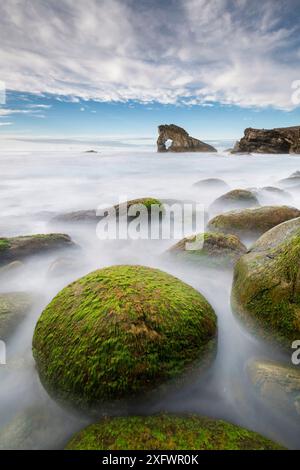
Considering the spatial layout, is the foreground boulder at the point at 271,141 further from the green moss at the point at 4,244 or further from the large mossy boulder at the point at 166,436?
the large mossy boulder at the point at 166,436

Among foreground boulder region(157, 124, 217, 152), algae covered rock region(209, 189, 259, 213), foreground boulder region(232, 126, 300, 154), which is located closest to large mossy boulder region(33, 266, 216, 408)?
algae covered rock region(209, 189, 259, 213)

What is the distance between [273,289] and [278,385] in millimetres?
867

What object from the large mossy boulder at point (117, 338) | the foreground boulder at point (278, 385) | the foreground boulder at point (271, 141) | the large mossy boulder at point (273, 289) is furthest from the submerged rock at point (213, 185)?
the foreground boulder at point (271, 141)

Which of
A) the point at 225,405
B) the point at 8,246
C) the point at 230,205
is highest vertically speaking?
the point at 230,205

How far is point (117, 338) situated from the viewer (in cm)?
230

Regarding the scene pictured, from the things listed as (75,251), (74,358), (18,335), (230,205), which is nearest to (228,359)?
(74,358)

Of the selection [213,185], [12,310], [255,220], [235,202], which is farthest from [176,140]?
[12,310]

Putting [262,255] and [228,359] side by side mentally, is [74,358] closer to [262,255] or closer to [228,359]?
[228,359]

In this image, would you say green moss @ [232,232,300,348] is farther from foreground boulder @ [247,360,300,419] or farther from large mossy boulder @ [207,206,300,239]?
large mossy boulder @ [207,206,300,239]

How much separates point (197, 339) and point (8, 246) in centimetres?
419

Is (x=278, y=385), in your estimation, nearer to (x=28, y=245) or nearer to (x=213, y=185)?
(x=28, y=245)

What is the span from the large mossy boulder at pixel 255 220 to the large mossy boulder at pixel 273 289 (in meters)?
2.33

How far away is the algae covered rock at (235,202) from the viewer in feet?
28.2

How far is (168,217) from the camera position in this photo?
806 centimetres
